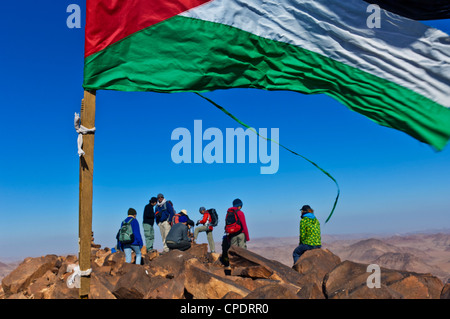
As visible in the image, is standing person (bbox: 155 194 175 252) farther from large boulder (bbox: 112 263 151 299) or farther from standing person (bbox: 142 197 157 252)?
large boulder (bbox: 112 263 151 299)

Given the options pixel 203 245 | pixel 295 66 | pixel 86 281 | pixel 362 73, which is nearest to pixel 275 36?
pixel 295 66

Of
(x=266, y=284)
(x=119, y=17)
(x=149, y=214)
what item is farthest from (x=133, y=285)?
(x=149, y=214)

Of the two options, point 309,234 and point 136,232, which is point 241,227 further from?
point 136,232

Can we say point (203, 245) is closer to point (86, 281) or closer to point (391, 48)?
point (86, 281)

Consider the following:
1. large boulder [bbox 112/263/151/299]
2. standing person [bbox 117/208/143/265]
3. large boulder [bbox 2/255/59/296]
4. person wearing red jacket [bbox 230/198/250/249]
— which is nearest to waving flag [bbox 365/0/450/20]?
large boulder [bbox 112/263/151/299]

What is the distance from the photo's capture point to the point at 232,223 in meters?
11.4

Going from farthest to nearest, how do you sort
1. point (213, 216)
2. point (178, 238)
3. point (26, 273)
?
1. point (213, 216)
2. point (178, 238)
3. point (26, 273)

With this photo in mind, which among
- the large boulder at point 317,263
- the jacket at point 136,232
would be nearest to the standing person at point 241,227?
the jacket at point 136,232

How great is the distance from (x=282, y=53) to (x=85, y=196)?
2.98m

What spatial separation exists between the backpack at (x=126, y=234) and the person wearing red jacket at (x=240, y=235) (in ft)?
9.20

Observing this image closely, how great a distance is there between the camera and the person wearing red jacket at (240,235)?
11.5 m

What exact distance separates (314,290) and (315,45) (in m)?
3.06

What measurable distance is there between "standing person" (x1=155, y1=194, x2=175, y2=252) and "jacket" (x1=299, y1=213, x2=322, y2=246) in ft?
19.6

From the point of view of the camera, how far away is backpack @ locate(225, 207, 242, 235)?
11.4m
